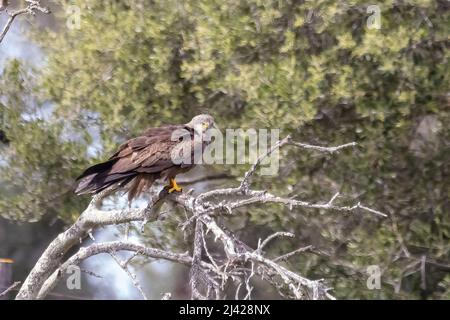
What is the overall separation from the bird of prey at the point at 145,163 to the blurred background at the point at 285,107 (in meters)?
0.96

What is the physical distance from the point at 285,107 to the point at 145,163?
134 cm

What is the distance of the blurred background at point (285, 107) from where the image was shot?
693cm

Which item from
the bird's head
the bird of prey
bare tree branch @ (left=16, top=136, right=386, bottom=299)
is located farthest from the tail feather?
the bird's head

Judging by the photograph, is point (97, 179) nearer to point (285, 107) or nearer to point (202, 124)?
point (202, 124)

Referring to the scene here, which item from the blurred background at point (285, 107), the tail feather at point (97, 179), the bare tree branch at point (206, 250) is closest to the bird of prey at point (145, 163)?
the tail feather at point (97, 179)

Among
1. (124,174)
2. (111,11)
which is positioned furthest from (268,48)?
(124,174)

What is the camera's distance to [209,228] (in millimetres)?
5160

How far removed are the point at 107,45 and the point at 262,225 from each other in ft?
5.98

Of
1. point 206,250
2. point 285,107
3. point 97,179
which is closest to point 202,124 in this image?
point 285,107

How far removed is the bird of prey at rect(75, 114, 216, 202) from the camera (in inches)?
227
